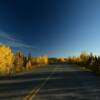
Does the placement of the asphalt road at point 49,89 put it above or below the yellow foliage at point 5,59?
below

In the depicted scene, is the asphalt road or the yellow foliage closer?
the asphalt road

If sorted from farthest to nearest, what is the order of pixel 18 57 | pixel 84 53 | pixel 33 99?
pixel 84 53
pixel 18 57
pixel 33 99

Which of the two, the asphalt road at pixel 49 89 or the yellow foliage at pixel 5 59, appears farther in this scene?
the yellow foliage at pixel 5 59

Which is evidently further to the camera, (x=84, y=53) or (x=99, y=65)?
(x=84, y=53)

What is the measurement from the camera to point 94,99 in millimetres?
15102

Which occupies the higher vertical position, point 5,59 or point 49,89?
point 5,59

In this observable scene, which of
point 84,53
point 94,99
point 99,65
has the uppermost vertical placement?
point 84,53

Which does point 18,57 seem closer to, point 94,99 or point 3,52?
point 3,52

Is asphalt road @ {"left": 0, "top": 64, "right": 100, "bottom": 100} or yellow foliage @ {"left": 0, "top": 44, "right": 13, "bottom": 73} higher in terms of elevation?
yellow foliage @ {"left": 0, "top": 44, "right": 13, "bottom": 73}

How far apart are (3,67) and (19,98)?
3247 cm

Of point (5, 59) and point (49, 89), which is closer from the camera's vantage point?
point (49, 89)

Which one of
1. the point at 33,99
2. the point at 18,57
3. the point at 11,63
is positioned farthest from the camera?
the point at 18,57

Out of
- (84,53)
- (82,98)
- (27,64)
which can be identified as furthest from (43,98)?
(84,53)

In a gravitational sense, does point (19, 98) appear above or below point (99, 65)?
below
